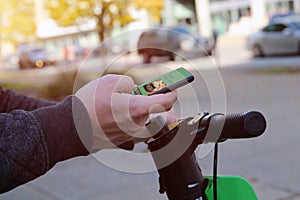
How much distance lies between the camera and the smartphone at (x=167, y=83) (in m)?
1.25

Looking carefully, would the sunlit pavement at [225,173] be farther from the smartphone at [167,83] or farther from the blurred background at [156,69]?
the smartphone at [167,83]

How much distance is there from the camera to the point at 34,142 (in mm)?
1162

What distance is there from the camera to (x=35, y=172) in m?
1.19

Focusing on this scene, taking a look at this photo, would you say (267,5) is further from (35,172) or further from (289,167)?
(35,172)

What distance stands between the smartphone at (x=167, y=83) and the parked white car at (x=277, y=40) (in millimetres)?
23692

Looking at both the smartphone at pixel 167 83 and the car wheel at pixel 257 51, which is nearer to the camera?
the smartphone at pixel 167 83

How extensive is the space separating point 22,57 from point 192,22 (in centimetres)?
1494

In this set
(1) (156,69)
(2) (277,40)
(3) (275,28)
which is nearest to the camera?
(1) (156,69)

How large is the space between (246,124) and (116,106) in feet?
0.88

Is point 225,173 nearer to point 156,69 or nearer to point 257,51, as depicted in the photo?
point 156,69

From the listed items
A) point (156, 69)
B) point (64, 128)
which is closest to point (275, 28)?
point (156, 69)

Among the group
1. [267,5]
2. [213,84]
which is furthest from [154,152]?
[267,5]

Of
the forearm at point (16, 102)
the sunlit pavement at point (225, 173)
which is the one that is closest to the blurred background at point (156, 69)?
the sunlit pavement at point (225, 173)

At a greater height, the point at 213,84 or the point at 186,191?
the point at 213,84
